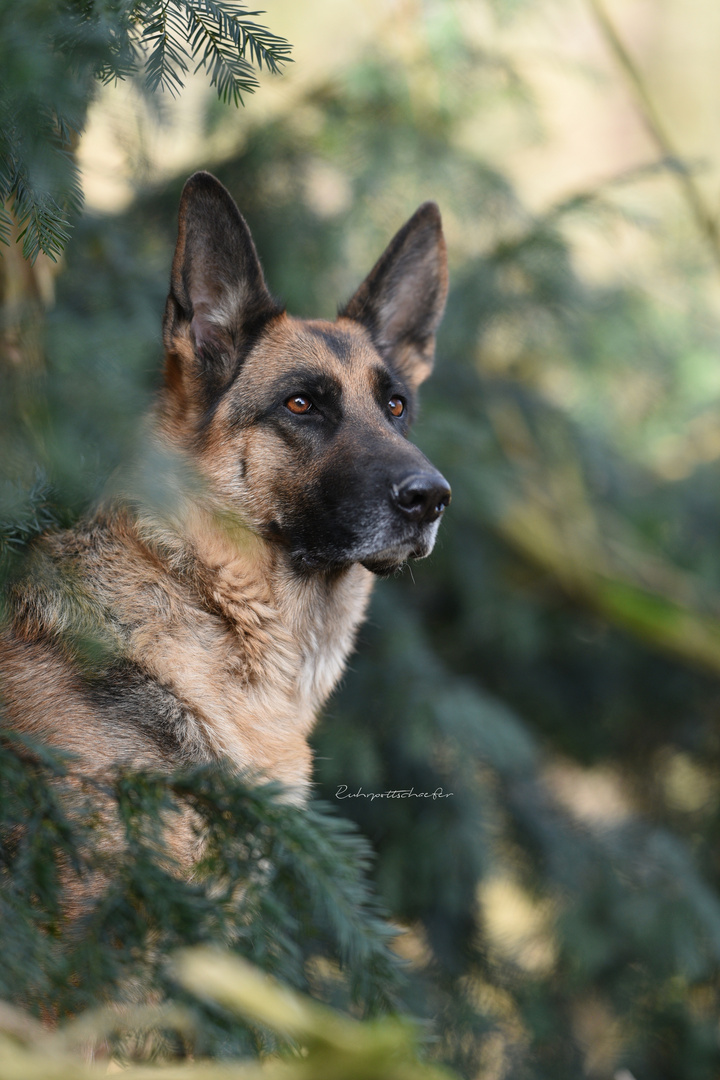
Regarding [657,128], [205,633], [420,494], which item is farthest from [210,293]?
[657,128]

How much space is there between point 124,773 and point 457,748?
106 inches

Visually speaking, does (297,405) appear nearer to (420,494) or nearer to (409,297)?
(420,494)

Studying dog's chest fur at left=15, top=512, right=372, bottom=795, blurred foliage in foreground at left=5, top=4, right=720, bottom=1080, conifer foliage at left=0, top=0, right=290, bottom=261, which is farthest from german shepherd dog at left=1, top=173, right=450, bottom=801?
conifer foliage at left=0, top=0, right=290, bottom=261

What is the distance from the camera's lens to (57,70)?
151 cm

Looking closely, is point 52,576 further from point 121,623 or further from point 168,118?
point 168,118

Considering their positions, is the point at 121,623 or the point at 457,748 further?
the point at 457,748

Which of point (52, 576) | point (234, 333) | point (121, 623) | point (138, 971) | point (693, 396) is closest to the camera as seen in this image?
point (138, 971)

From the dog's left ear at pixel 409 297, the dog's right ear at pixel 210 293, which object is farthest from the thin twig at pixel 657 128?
the dog's right ear at pixel 210 293

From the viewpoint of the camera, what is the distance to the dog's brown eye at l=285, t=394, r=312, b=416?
9.32ft

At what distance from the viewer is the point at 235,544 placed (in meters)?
2.51

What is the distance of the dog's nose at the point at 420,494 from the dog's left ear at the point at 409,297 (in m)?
1.00

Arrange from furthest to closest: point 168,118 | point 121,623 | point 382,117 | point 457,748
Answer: point 382,117, point 457,748, point 168,118, point 121,623

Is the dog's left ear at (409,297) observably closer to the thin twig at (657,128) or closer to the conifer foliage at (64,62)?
the conifer foliage at (64,62)

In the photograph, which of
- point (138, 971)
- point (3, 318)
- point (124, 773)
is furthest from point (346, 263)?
point (138, 971)
